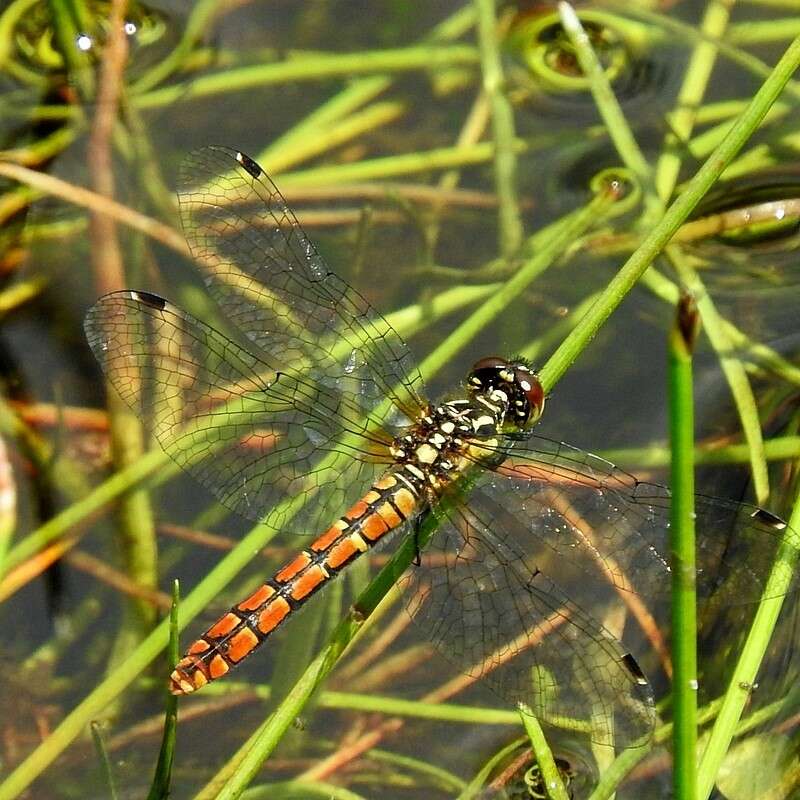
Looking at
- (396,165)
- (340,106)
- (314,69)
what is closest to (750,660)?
(396,165)

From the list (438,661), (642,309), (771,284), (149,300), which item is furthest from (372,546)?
(771,284)

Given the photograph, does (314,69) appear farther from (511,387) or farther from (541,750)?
(541,750)

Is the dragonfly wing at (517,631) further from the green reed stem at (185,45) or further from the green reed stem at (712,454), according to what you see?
the green reed stem at (185,45)

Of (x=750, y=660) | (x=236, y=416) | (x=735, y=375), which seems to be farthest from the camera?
(x=735, y=375)

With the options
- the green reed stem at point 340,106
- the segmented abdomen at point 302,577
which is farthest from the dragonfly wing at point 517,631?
the green reed stem at point 340,106

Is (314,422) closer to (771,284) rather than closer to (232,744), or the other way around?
(232,744)
